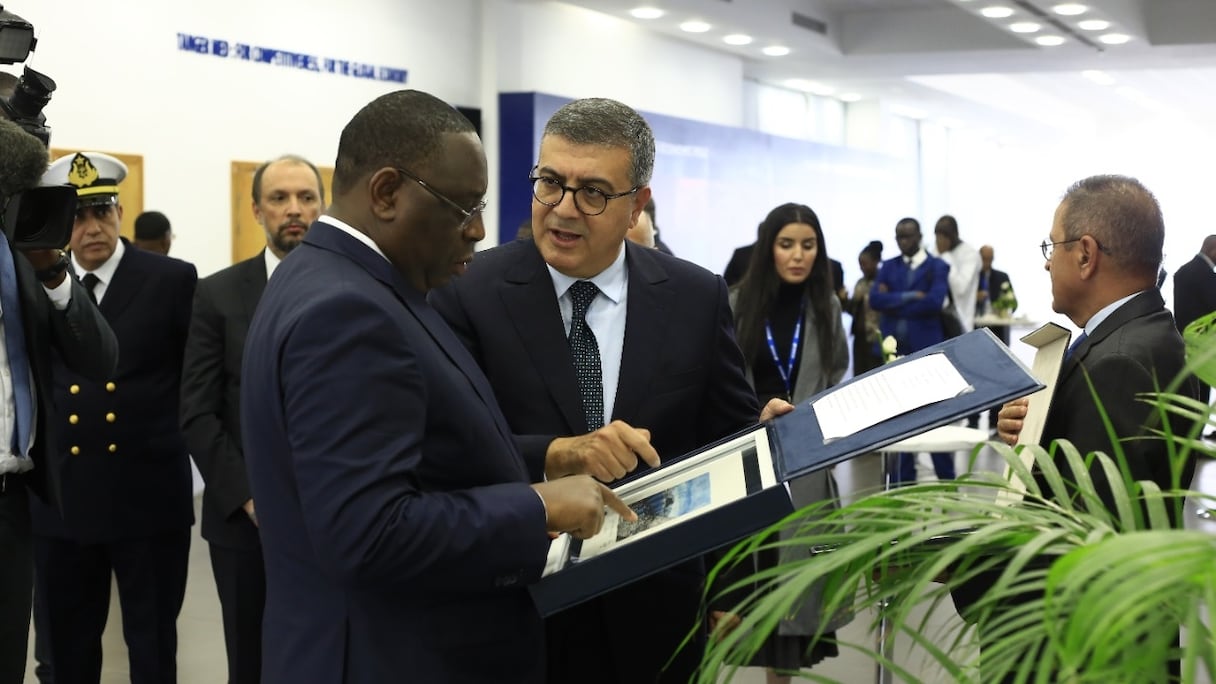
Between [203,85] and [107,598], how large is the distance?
17.7ft

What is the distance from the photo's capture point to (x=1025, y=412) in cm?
267

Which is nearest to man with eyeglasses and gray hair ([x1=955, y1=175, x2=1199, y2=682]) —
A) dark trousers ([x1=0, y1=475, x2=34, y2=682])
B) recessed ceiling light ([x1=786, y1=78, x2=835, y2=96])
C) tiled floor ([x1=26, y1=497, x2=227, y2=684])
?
dark trousers ([x1=0, y1=475, x2=34, y2=682])

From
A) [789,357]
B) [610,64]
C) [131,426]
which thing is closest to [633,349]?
[131,426]

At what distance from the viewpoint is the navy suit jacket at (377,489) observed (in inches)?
64.0

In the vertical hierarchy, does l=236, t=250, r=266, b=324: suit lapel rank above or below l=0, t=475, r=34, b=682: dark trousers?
above

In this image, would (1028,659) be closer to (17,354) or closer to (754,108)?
(17,354)

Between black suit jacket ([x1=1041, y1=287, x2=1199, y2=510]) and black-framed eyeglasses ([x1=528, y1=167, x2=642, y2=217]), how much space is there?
36.0 inches

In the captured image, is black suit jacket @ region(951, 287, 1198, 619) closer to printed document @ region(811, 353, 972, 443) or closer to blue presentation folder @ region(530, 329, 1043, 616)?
printed document @ region(811, 353, 972, 443)

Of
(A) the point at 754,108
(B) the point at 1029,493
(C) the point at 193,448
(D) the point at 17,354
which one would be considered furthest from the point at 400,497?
(A) the point at 754,108

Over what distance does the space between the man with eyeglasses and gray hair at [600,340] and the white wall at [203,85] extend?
581 cm

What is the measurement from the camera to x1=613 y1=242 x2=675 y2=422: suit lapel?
2.42 m

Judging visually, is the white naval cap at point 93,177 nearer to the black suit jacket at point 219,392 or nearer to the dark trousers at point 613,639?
the black suit jacket at point 219,392

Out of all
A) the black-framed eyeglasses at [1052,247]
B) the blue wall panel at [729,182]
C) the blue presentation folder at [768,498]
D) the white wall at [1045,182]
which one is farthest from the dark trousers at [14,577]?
the white wall at [1045,182]

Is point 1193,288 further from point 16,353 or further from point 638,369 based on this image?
point 16,353
